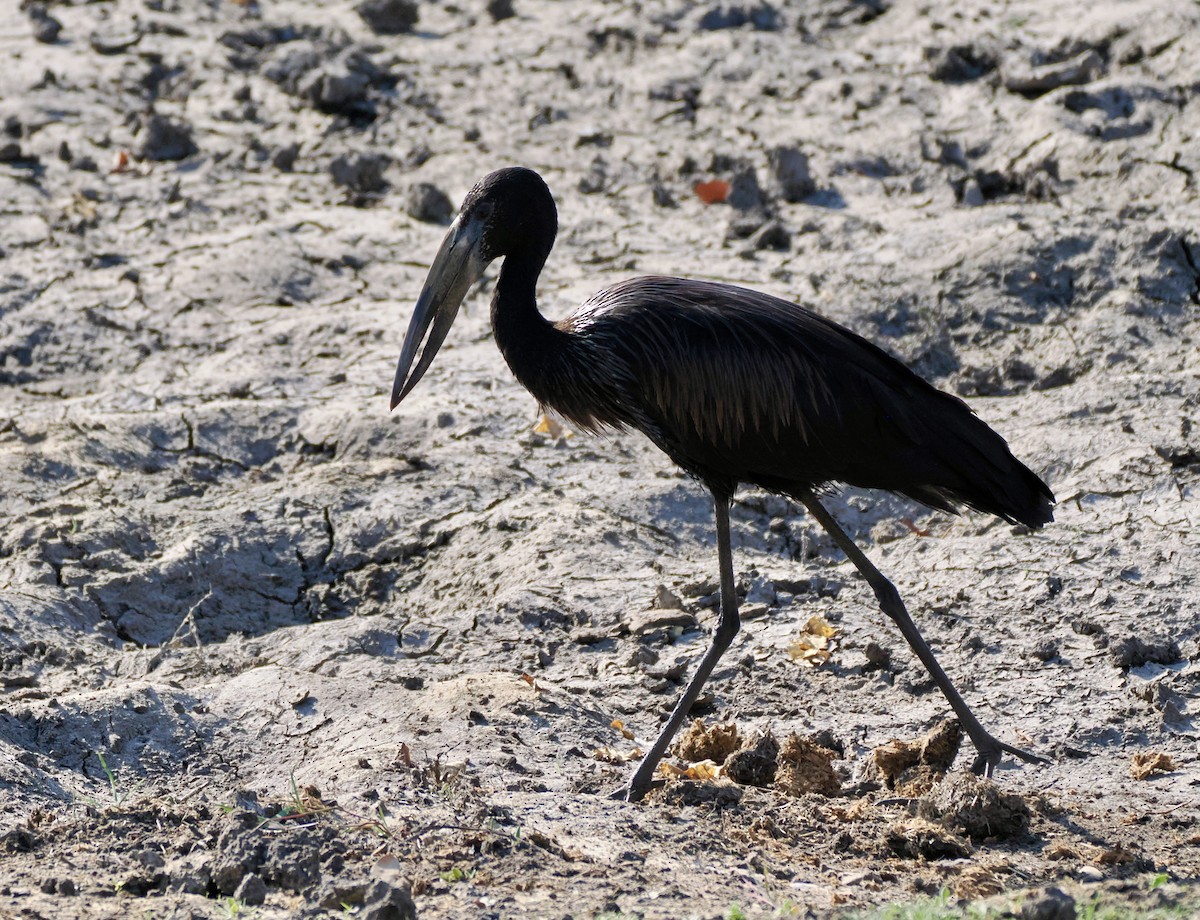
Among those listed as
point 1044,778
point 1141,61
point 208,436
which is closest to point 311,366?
point 208,436

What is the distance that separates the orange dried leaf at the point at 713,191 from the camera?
857 centimetres

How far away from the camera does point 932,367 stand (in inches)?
277

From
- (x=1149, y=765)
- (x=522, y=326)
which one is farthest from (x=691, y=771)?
(x=522, y=326)

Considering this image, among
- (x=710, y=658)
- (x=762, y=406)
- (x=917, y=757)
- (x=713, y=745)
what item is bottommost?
(x=713, y=745)

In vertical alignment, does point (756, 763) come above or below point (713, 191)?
below

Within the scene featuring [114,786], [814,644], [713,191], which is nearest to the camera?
[114,786]

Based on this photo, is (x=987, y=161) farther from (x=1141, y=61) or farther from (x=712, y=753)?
(x=712, y=753)

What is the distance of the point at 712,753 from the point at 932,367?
9.21ft

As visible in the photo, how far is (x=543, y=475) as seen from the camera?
6438mm

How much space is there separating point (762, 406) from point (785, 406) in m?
0.07

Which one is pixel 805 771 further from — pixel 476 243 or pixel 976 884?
pixel 476 243

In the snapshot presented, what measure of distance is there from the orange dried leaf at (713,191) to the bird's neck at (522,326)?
11.6ft

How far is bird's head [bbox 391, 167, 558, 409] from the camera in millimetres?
5184

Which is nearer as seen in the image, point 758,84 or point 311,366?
point 311,366
